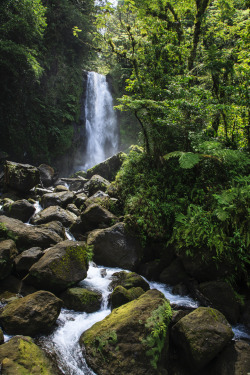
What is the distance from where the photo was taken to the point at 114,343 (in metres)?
3.62

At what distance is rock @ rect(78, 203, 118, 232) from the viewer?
312 inches

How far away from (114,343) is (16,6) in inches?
721

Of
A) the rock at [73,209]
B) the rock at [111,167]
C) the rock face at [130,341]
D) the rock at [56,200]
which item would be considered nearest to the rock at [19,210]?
the rock at [56,200]

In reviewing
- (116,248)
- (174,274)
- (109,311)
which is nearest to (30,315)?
(109,311)

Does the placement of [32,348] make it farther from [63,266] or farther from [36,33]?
[36,33]

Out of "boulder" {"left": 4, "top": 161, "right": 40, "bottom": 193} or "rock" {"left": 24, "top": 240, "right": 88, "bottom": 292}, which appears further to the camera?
"boulder" {"left": 4, "top": 161, "right": 40, "bottom": 193}

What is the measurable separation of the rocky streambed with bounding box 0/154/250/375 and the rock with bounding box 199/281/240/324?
2 centimetres

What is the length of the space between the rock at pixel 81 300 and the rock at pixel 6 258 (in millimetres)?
1376

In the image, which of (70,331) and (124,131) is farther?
(124,131)

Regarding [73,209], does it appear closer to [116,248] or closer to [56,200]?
[56,200]

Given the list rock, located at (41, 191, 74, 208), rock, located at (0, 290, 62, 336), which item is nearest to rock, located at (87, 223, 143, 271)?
rock, located at (0, 290, 62, 336)

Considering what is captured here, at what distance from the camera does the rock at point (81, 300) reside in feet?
15.5

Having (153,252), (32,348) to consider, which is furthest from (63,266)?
(153,252)

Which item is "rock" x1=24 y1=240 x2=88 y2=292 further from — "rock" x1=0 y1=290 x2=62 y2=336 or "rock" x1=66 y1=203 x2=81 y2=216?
"rock" x1=66 y1=203 x2=81 y2=216
